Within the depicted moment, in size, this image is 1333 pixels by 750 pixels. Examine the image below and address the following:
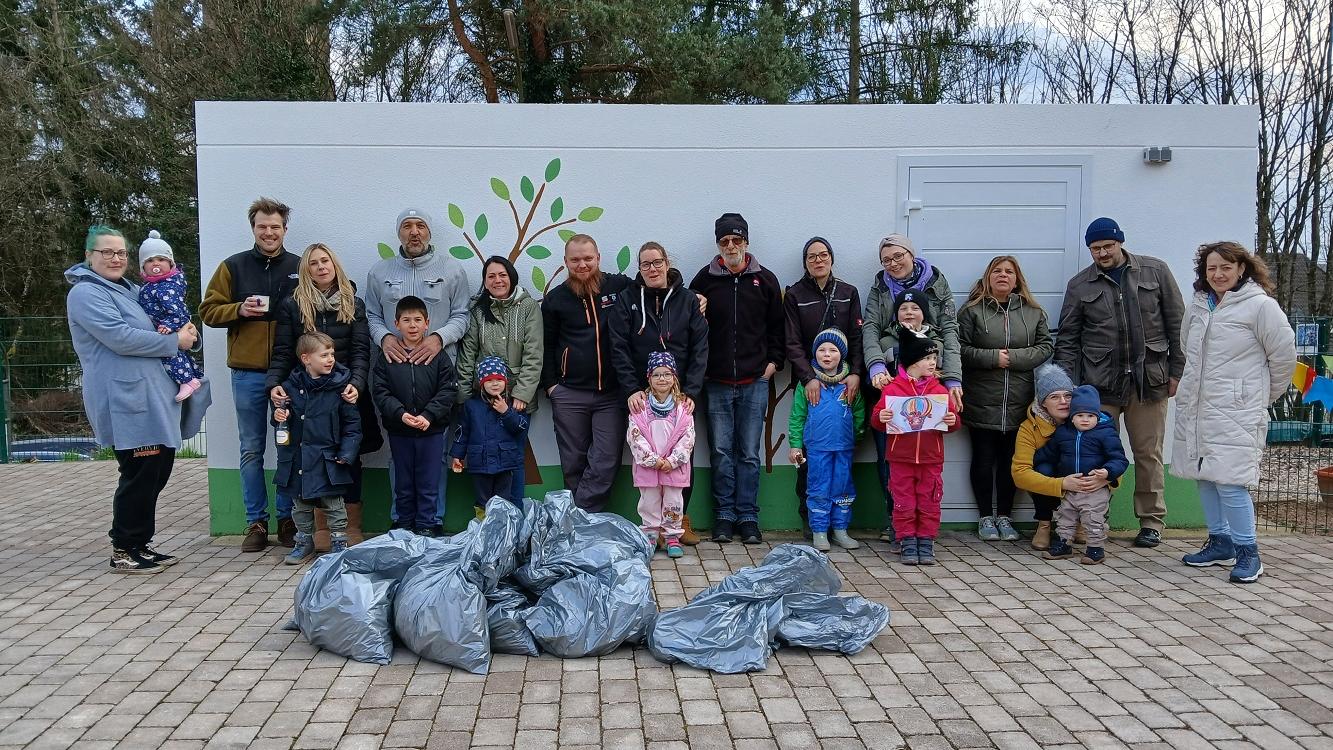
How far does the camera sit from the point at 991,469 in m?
6.22

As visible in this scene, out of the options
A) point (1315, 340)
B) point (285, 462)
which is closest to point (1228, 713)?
point (285, 462)

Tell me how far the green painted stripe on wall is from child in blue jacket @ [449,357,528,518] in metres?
0.49

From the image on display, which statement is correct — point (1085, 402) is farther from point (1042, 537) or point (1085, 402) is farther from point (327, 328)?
point (327, 328)

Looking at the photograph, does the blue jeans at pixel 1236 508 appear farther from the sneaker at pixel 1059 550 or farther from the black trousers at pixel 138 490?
the black trousers at pixel 138 490

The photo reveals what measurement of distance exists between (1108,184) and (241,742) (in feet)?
19.2

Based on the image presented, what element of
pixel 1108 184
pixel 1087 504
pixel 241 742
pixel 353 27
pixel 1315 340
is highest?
pixel 353 27

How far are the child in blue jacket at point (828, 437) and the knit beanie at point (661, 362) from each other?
832 mm

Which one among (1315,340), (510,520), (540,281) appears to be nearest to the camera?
(510,520)

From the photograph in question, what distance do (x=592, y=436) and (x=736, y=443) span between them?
2.98ft

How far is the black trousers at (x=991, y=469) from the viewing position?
6.18 metres

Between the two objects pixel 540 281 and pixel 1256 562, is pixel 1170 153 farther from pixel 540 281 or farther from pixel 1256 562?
pixel 540 281

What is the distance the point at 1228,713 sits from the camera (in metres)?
3.57

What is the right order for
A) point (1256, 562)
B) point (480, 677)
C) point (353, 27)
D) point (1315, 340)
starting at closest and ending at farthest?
point (480, 677), point (1256, 562), point (1315, 340), point (353, 27)

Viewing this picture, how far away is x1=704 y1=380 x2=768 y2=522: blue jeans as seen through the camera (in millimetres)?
6074
